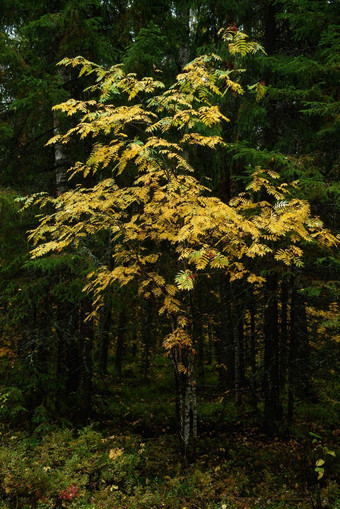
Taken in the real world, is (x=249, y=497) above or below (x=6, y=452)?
below

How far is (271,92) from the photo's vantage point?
668cm

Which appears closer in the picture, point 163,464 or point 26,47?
point 163,464

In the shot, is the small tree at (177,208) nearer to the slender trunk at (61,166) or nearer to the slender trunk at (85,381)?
the slender trunk at (85,381)

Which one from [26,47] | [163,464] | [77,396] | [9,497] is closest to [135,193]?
[9,497]

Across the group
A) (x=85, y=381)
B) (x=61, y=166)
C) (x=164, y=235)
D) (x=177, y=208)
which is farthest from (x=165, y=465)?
(x=61, y=166)

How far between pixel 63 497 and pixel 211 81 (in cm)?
592

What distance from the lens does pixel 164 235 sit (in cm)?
470

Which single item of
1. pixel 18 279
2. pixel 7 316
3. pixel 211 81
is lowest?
pixel 7 316

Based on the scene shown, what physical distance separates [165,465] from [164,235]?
431cm

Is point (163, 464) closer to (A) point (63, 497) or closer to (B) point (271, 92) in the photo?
(A) point (63, 497)

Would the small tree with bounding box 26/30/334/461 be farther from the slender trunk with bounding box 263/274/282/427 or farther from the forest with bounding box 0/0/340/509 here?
the slender trunk with bounding box 263/274/282/427

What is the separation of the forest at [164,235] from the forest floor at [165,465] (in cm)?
4

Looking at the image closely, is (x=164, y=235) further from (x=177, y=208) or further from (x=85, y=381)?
(x=85, y=381)

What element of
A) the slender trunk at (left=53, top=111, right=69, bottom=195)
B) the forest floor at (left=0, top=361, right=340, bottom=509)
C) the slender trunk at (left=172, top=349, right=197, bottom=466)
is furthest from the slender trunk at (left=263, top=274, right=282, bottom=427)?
the slender trunk at (left=53, top=111, right=69, bottom=195)
